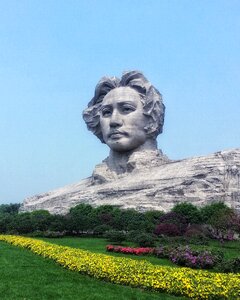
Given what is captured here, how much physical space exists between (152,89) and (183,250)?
16352 mm

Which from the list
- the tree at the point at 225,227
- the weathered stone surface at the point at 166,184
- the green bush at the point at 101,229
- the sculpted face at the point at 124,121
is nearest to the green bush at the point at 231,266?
the tree at the point at 225,227

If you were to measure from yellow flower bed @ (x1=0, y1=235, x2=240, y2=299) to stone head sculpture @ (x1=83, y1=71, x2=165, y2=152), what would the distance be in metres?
15.5

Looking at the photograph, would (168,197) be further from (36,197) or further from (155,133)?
(36,197)

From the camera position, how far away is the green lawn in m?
6.44

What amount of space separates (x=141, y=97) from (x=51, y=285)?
18.8 metres

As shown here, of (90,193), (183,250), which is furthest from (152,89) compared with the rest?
(183,250)

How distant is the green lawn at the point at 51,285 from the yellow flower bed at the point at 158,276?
0.13 m

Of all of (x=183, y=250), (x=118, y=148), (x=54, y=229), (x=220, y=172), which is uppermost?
(x=118, y=148)

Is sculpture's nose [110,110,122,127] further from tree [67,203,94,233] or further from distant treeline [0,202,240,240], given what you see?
tree [67,203,94,233]

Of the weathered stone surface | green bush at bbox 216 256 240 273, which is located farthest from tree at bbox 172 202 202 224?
green bush at bbox 216 256 240 273

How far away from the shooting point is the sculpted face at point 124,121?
24281 millimetres

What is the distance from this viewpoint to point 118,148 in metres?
24.7

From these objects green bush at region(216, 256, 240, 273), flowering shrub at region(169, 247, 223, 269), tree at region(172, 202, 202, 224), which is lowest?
green bush at region(216, 256, 240, 273)

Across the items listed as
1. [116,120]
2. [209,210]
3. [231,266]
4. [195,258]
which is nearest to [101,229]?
[209,210]
